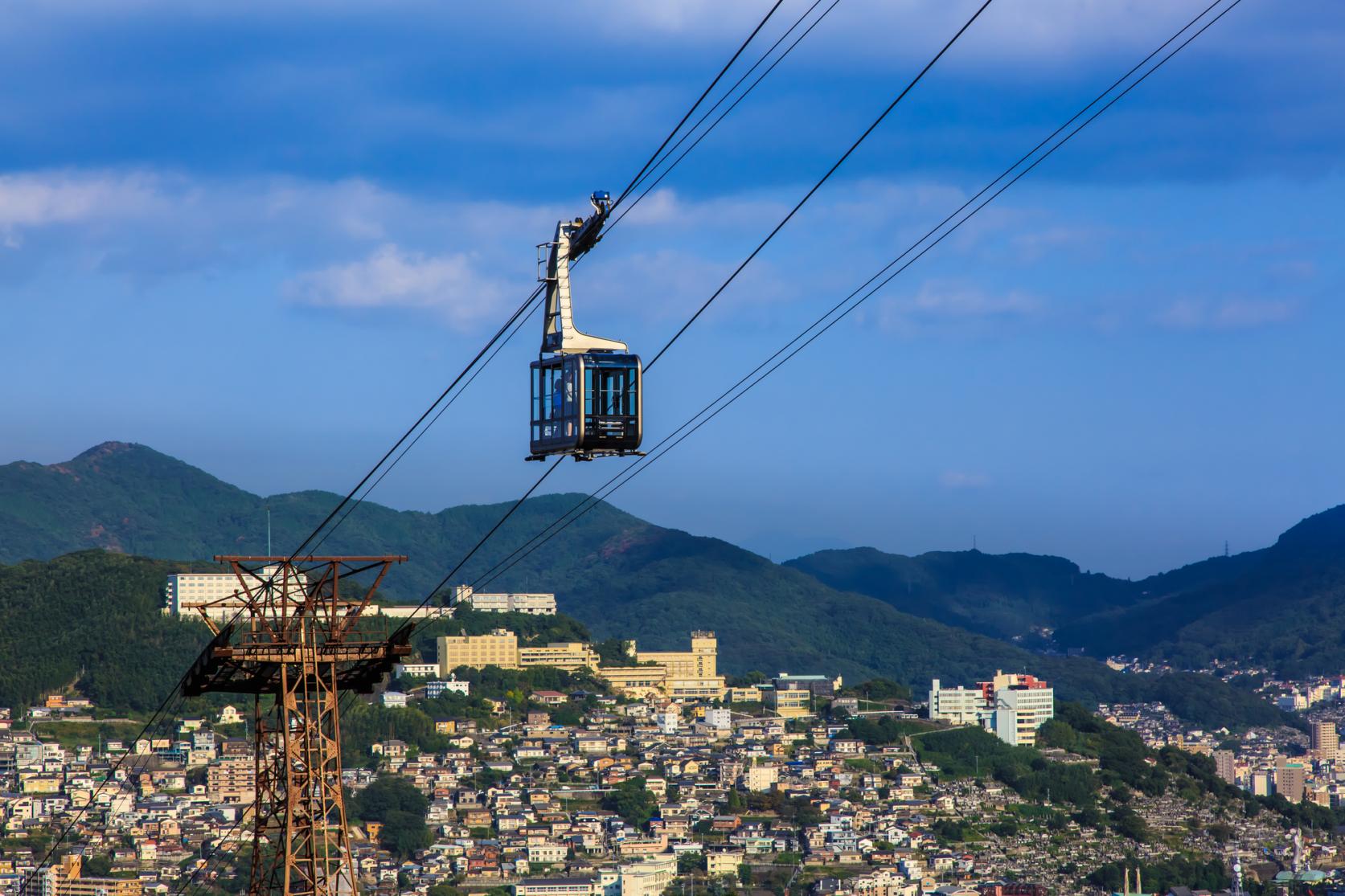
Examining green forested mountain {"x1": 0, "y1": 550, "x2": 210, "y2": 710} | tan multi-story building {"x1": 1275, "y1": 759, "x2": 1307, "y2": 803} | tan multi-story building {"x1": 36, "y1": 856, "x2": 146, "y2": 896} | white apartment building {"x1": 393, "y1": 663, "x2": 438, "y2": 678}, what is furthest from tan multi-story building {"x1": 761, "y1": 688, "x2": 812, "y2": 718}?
tan multi-story building {"x1": 36, "y1": 856, "x2": 146, "y2": 896}

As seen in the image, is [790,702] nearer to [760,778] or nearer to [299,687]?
[760,778]

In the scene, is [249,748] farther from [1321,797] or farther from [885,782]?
[1321,797]

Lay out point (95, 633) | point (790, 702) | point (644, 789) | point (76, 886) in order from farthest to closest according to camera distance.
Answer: point (790, 702), point (95, 633), point (644, 789), point (76, 886)

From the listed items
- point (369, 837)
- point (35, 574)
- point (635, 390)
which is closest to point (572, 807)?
point (369, 837)

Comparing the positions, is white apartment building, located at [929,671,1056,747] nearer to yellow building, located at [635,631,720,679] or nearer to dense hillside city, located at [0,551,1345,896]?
dense hillside city, located at [0,551,1345,896]

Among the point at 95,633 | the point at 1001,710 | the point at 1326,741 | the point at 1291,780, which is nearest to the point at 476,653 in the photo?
the point at 95,633

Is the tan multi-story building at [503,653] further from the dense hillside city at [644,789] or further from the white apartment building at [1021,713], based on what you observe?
the white apartment building at [1021,713]

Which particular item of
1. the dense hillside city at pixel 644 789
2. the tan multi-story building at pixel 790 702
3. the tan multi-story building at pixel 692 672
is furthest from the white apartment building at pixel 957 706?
the tan multi-story building at pixel 692 672
